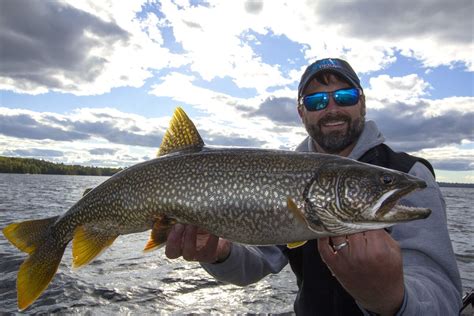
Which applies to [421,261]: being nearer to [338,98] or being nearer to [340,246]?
[340,246]

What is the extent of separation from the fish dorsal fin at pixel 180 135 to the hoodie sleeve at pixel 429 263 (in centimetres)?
224

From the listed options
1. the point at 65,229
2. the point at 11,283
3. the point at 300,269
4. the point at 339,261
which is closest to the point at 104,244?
the point at 65,229

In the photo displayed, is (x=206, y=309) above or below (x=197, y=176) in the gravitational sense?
below

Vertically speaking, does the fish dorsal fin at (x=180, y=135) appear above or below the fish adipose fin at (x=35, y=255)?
above

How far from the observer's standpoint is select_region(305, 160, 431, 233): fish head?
3.08 m

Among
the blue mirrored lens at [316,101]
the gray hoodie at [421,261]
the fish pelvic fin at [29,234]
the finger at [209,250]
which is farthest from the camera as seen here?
the blue mirrored lens at [316,101]

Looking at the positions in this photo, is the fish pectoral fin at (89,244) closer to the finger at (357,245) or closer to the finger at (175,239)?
the finger at (175,239)

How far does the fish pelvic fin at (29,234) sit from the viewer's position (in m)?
4.41

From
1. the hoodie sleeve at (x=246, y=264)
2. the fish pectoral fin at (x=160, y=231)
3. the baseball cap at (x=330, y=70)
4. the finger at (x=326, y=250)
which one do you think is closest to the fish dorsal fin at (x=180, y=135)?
the fish pectoral fin at (x=160, y=231)

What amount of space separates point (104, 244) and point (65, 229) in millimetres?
553

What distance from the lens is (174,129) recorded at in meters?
4.31

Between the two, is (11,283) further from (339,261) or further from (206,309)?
(339,261)

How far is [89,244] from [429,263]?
11.3 ft

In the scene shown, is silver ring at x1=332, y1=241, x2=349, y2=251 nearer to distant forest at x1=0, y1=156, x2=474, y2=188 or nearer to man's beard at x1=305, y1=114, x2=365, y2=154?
man's beard at x1=305, y1=114, x2=365, y2=154
